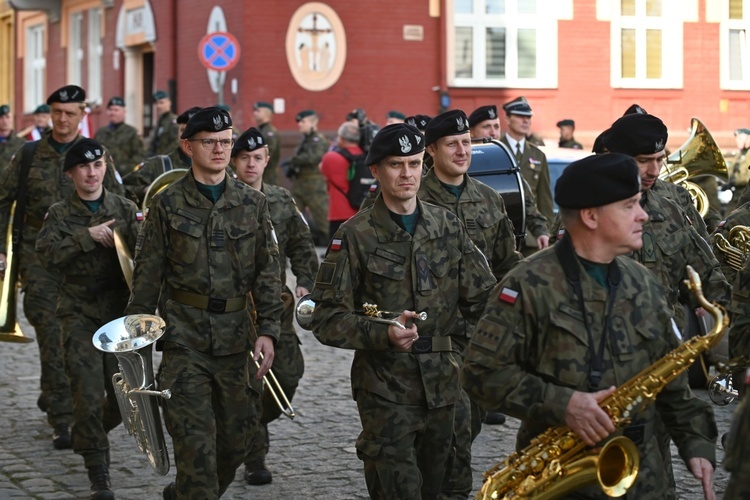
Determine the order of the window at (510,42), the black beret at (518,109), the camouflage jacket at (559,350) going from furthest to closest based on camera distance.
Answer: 1. the window at (510,42)
2. the black beret at (518,109)
3. the camouflage jacket at (559,350)

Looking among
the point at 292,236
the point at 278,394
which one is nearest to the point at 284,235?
the point at 292,236

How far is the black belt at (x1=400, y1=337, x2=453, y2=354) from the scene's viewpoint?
6.55 meters

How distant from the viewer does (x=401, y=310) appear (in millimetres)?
6578

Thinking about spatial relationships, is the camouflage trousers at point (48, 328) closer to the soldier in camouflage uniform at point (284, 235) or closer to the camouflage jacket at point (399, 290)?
the soldier in camouflage uniform at point (284, 235)

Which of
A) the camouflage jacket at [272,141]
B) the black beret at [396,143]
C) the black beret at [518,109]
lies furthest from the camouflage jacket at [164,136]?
the black beret at [396,143]

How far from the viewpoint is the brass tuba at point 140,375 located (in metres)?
7.04

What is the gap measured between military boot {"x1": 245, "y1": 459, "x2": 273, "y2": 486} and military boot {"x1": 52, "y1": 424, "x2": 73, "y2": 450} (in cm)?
153

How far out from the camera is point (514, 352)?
16.2 ft

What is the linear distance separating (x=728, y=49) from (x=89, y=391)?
21811 millimetres

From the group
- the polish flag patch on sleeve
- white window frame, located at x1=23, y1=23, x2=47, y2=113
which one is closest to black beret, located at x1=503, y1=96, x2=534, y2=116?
the polish flag patch on sleeve

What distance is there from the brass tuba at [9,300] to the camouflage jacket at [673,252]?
4.85 m

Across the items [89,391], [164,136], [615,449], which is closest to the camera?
[615,449]

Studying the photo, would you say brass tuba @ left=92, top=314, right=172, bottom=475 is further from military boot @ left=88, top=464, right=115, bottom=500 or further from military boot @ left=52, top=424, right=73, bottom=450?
military boot @ left=52, top=424, right=73, bottom=450

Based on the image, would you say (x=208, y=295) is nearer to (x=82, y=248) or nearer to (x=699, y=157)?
(x=82, y=248)
